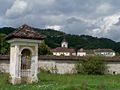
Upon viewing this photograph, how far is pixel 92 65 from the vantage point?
Answer: 131 feet

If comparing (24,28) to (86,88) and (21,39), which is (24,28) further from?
(86,88)

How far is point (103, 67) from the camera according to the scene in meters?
41.4

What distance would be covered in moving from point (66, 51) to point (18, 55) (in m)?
125

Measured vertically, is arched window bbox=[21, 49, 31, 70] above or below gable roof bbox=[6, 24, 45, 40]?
below

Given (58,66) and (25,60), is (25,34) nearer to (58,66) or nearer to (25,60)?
(25,60)

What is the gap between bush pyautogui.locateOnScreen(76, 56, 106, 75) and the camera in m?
40.1

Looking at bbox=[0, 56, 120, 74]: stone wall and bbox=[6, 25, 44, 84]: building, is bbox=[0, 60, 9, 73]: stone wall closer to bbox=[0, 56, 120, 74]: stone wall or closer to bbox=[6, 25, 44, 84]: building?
bbox=[0, 56, 120, 74]: stone wall

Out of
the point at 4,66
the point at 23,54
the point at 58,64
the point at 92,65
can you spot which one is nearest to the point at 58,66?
the point at 58,64

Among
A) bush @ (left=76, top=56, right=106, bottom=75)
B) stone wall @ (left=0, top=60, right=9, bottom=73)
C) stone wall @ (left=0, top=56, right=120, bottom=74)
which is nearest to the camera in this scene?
stone wall @ (left=0, top=60, right=9, bottom=73)

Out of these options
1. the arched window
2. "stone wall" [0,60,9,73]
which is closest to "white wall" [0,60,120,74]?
"stone wall" [0,60,9,73]

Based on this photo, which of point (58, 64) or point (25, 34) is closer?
point (25, 34)

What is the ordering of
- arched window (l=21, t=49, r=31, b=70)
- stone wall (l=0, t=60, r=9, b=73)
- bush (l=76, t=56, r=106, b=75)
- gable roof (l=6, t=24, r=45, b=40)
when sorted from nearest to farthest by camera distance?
gable roof (l=6, t=24, r=45, b=40)
arched window (l=21, t=49, r=31, b=70)
stone wall (l=0, t=60, r=9, b=73)
bush (l=76, t=56, r=106, b=75)

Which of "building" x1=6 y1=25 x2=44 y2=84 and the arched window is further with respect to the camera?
the arched window

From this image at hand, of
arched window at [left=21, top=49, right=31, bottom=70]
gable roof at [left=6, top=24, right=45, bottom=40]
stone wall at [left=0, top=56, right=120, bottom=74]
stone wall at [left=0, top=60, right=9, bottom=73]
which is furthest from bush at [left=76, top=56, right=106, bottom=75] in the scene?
gable roof at [left=6, top=24, right=45, bottom=40]
